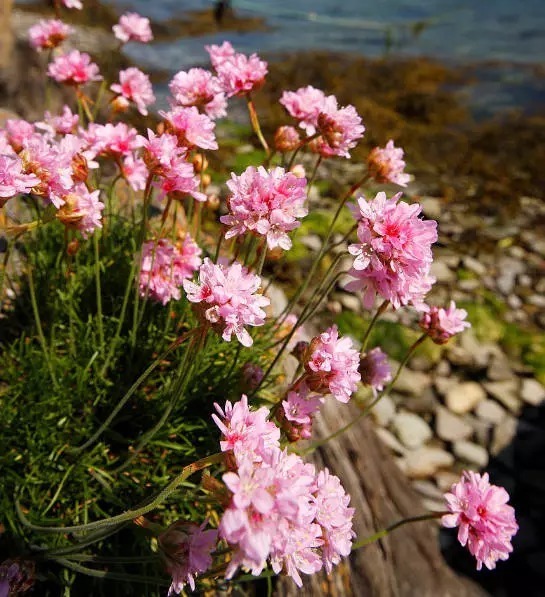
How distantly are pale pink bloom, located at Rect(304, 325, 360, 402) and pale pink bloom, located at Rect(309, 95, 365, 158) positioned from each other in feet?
2.15

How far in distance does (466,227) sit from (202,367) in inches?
176

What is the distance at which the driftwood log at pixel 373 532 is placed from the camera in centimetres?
214

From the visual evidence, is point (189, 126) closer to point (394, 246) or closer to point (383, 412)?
point (394, 246)

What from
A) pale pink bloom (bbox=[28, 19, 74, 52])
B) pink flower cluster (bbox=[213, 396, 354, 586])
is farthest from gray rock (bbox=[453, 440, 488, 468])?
pale pink bloom (bbox=[28, 19, 74, 52])

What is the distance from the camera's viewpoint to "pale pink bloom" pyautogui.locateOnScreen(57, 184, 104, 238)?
153 centimetres

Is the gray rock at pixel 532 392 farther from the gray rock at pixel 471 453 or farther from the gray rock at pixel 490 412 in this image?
the gray rock at pixel 471 453

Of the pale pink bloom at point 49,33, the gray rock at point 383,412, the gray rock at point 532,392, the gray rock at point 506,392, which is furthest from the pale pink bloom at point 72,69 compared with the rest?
the gray rock at point 532,392

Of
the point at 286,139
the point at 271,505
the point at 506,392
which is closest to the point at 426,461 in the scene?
the point at 506,392

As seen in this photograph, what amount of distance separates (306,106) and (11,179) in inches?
38.6

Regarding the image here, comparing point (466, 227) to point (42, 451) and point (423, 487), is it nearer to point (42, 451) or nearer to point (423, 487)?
point (423, 487)

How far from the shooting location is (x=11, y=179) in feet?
4.22

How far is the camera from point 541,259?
18.0 ft

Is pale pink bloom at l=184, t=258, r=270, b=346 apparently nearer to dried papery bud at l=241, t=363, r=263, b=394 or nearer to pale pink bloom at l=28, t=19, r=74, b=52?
dried papery bud at l=241, t=363, r=263, b=394

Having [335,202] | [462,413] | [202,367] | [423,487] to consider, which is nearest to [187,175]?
[202,367]
